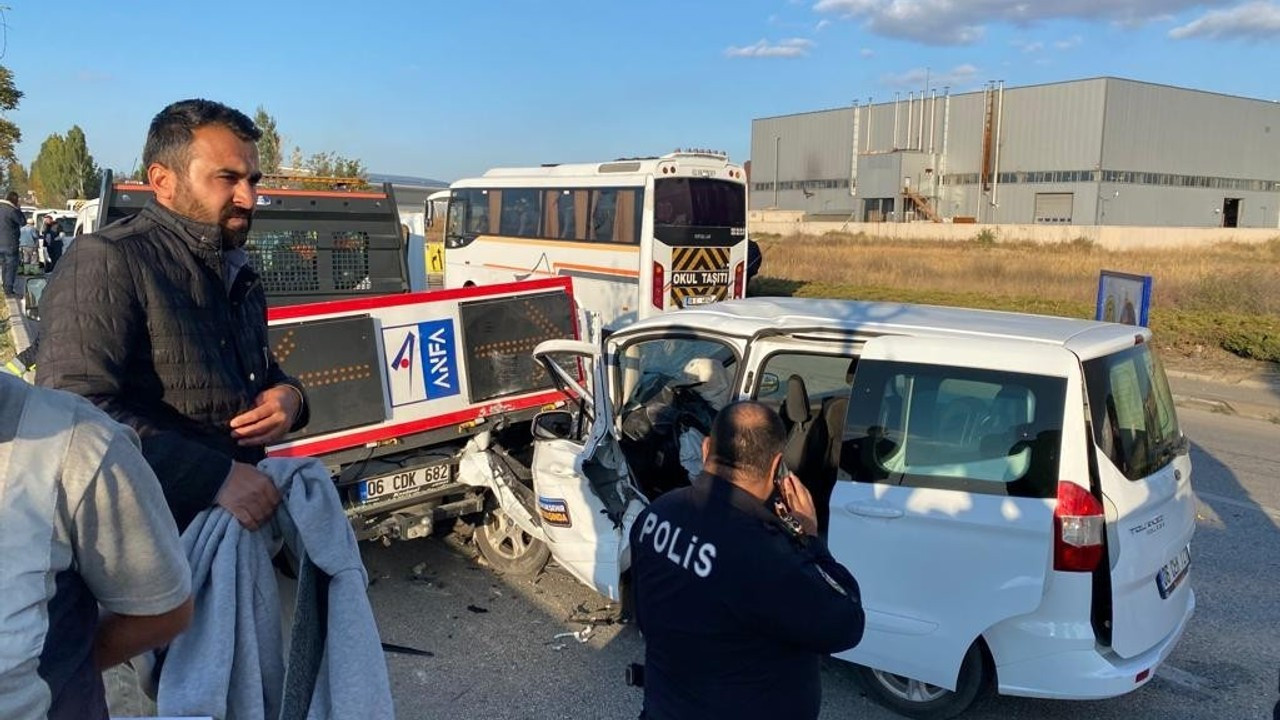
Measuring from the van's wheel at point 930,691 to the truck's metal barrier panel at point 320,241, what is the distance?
592 cm

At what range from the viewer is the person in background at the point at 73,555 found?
1288mm

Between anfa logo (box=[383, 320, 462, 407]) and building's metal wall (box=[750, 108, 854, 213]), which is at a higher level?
building's metal wall (box=[750, 108, 854, 213])

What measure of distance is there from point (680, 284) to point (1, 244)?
12745 mm

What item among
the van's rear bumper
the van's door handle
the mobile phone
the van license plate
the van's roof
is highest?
the van's roof

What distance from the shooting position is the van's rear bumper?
3.43 m

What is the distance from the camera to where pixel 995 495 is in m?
3.53

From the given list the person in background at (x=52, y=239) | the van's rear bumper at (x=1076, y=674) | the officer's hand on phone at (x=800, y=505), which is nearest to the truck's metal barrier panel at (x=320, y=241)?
the officer's hand on phone at (x=800, y=505)

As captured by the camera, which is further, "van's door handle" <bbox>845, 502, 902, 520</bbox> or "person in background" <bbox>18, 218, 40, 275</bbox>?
"person in background" <bbox>18, 218, 40, 275</bbox>

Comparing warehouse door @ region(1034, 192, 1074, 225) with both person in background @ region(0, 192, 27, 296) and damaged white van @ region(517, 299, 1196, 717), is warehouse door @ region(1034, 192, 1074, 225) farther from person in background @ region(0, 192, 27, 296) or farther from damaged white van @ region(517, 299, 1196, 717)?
damaged white van @ region(517, 299, 1196, 717)

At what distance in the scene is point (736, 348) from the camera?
Result: 14.4ft

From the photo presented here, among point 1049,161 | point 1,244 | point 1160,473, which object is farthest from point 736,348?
point 1049,161

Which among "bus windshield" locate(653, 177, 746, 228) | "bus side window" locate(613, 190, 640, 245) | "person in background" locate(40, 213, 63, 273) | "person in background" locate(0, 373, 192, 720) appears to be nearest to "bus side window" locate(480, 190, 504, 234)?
"bus side window" locate(613, 190, 640, 245)

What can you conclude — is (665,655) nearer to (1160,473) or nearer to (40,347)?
(40,347)

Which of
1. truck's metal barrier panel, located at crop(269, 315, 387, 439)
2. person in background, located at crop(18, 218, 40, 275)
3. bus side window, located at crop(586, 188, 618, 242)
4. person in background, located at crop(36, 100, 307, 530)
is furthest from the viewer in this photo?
person in background, located at crop(18, 218, 40, 275)
